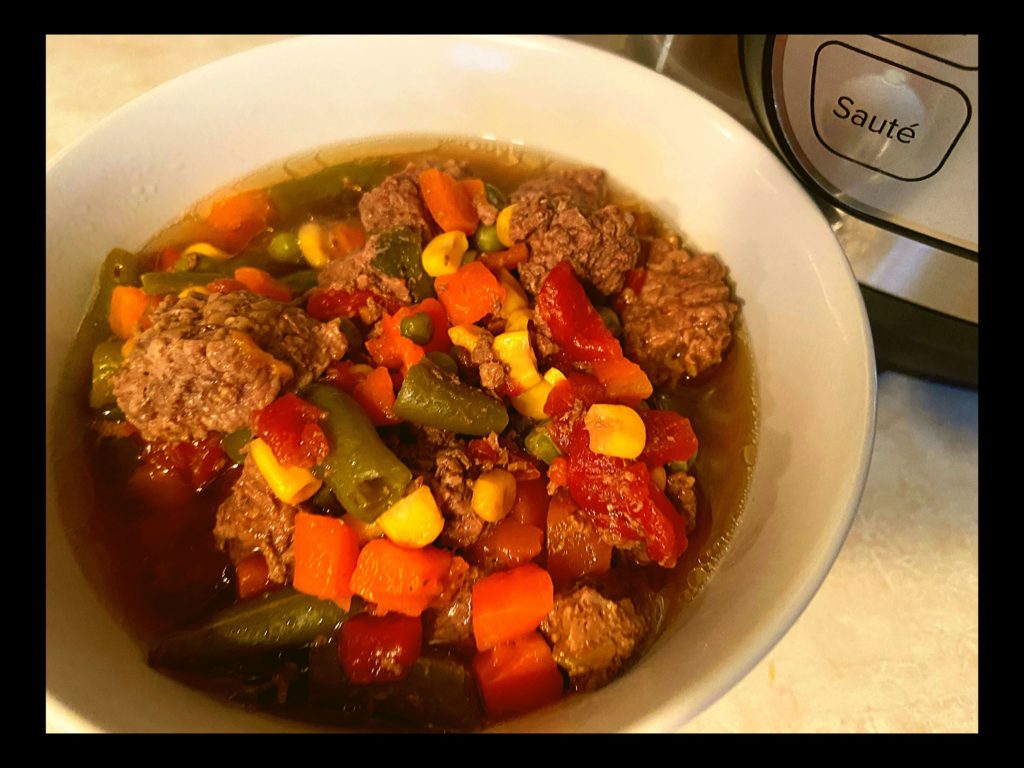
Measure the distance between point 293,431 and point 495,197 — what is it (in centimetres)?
98

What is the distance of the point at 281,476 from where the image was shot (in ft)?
4.91

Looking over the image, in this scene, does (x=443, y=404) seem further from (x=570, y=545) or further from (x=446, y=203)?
(x=446, y=203)

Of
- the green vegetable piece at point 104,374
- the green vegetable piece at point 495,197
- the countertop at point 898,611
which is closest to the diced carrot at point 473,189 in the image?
the green vegetable piece at point 495,197

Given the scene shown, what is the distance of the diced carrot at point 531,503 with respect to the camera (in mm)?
1634

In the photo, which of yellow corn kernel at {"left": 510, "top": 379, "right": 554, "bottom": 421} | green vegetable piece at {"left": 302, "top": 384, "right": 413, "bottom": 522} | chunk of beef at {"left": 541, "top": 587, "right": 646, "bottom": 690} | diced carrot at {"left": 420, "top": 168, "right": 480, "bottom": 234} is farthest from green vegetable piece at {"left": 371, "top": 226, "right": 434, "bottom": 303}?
chunk of beef at {"left": 541, "top": 587, "right": 646, "bottom": 690}

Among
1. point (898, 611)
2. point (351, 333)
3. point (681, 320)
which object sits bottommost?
point (898, 611)

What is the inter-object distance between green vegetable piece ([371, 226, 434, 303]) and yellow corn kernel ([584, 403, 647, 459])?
588mm

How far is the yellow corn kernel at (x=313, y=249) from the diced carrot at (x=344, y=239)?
0.03m

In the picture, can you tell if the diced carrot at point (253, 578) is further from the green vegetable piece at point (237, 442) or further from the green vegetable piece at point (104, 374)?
the green vegetable piece at point (104, 374)

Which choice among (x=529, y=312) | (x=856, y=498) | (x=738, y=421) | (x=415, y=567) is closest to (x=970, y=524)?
(x=738, y=421)

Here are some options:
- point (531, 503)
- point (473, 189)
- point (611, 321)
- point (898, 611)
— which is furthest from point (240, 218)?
point (898, 611)

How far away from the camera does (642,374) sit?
1.74 metres

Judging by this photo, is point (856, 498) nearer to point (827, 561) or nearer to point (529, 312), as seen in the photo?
point (827, 561)

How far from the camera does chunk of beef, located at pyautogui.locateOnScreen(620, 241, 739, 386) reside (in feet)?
6.18
